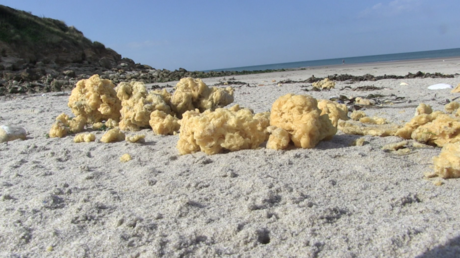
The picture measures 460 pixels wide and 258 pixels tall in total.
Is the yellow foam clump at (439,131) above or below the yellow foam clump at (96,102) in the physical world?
below

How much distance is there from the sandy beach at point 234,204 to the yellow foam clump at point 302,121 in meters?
0.09

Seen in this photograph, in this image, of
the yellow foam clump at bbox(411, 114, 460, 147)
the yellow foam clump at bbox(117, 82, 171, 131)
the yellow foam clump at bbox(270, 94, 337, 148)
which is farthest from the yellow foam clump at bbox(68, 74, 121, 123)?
the yellow foam clump at bbox(411, 114, 460, 147)

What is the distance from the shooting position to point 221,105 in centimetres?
447

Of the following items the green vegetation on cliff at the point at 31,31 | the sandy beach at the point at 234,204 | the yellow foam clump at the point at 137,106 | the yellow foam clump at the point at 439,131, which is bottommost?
the sandy beach at the point at 234,204

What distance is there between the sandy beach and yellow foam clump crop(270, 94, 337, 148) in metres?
0.09

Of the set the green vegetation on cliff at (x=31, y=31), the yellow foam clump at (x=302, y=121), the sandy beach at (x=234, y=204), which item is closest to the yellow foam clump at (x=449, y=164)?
the sandy beach at (x=234, y=204)

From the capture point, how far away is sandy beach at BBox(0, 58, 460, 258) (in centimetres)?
156

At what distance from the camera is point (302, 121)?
275 centimetres

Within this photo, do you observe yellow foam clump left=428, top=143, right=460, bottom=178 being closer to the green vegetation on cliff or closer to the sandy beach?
the sandy beach

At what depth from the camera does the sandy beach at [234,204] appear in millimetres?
1560

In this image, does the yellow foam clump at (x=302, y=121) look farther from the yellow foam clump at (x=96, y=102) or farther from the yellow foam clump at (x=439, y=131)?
the yellow foam clump at (x=96, y=102)

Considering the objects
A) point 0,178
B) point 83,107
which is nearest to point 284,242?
point 0,178

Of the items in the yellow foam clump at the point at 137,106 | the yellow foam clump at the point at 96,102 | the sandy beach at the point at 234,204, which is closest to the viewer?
the sandy beach at the point at 234,204

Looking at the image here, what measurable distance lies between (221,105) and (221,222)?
9.24ft
